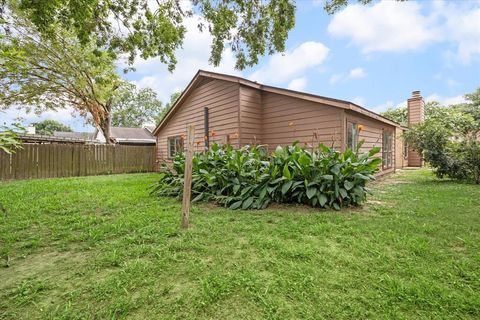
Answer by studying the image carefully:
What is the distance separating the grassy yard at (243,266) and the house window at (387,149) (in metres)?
6.69

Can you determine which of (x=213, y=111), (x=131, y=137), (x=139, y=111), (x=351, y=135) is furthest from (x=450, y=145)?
(x=139, y=111)

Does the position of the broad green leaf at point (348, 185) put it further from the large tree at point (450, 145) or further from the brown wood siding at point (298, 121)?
the large tree at point (450, 145)

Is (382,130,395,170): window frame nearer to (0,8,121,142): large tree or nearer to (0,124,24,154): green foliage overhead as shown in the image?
(0,124,24,154): green foliage overhead

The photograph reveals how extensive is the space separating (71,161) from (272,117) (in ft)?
29.9

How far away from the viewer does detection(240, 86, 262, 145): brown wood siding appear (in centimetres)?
784

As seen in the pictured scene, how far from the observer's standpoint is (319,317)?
1.33 metres

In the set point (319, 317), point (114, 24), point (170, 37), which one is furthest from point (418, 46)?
point (319, 317)

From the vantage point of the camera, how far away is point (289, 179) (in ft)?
12.4

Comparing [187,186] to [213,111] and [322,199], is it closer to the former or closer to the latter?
[322,199]

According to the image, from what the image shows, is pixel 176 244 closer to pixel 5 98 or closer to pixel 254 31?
pixel 254 31

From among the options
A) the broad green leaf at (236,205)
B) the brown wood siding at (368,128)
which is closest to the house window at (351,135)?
the brown wood siding at (368,128)

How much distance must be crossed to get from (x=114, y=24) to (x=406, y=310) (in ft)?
21.2

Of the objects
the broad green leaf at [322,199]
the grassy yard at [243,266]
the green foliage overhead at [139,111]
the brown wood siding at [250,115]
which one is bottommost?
the grassy yard at [243,266]

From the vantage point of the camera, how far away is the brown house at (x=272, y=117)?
6660mm
